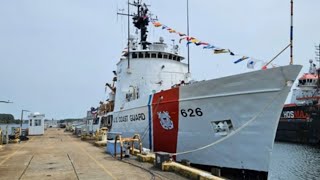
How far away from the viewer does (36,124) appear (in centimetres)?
3278

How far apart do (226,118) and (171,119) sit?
94.9 inches

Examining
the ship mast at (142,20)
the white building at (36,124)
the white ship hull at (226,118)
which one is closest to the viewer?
the white ship hull at (226,118)

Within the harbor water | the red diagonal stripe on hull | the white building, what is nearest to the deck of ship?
the red diagonal stripe on hull

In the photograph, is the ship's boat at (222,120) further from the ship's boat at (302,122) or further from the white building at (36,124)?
the ship's boat at (302,122)

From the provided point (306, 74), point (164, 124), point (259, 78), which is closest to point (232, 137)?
point (259, 78)

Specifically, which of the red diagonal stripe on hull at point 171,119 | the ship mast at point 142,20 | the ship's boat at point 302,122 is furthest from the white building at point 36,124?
the ship's boat at point 302,122

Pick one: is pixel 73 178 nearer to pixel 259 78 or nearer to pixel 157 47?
pixel 259 78

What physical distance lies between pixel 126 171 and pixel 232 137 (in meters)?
3.25

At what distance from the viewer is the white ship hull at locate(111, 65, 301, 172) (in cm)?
912

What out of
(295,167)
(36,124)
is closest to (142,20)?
(295,167)

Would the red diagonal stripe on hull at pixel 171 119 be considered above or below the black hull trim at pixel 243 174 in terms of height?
above

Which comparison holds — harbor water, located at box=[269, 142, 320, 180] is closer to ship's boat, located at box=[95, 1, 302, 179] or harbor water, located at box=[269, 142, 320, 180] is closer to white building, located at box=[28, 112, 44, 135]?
ship's boat, located at box=[95, 1, 302, 179]

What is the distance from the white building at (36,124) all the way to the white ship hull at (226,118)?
75.5 ft

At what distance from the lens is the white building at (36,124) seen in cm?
3234
